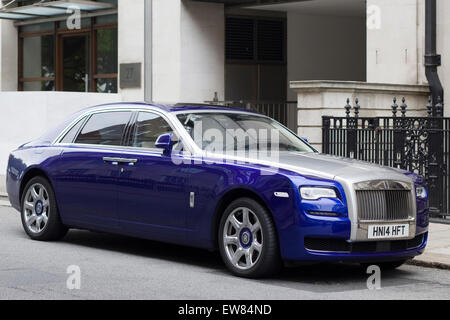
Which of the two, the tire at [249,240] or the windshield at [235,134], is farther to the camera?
the windshield at [235,134]

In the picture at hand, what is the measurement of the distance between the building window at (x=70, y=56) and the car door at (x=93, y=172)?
13.3 metres

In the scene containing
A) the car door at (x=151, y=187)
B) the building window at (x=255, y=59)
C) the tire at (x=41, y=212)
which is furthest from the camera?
the building window at (x=255, y=59)

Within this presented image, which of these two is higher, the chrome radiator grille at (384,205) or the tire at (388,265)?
the chrome radiator grille at (384,205)

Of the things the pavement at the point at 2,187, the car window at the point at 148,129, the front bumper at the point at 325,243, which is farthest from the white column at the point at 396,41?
the front bumper at the point at 325,243

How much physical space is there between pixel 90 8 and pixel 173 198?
1518 cm

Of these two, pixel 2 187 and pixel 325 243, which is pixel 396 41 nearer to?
pixel 2 187

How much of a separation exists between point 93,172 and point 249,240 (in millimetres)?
2296

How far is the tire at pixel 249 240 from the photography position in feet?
27.6

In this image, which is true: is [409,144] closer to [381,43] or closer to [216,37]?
[381,43]

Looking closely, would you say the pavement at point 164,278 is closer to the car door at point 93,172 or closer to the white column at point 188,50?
the car door at point 93,172

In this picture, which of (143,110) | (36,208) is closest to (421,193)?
(143,110)

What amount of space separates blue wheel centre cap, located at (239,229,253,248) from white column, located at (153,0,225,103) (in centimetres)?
1296
